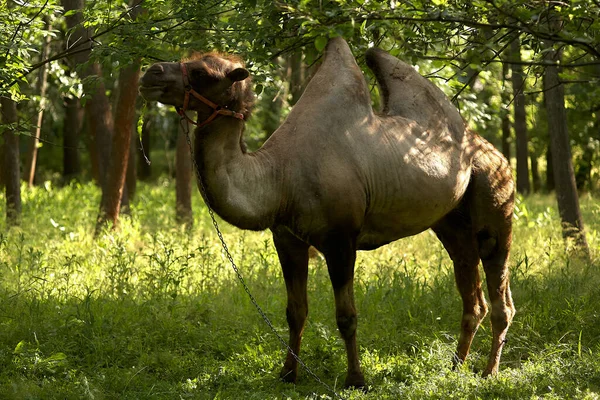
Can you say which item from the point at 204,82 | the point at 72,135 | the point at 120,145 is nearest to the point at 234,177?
the point at 204,82

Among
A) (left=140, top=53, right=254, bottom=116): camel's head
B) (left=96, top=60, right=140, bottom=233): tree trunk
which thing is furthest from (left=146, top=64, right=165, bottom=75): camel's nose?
(left=96, top=60, right=140, bottom=233): tree trunk

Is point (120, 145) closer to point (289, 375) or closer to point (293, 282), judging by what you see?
point (293, 282)

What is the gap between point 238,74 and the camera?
5.57 m

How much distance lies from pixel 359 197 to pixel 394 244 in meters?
5.94

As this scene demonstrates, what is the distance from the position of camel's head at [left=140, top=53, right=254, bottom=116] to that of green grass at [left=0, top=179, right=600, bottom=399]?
2.20 m

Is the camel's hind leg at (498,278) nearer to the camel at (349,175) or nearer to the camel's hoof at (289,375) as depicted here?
the camel at (349,175)

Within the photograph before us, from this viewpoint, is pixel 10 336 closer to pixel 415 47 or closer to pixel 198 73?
pixel 198 73

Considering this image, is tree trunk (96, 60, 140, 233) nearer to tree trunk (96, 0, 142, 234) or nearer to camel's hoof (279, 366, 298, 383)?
tree trunk (96, 0, 142, 234)

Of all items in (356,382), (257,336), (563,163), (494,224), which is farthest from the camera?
(563,163)

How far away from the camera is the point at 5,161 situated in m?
12.7

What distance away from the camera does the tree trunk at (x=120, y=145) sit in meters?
12.1

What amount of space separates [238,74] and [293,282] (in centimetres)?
188

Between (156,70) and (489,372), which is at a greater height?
(156,70)

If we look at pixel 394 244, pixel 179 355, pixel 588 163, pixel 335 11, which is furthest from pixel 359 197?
pixel 588 163
